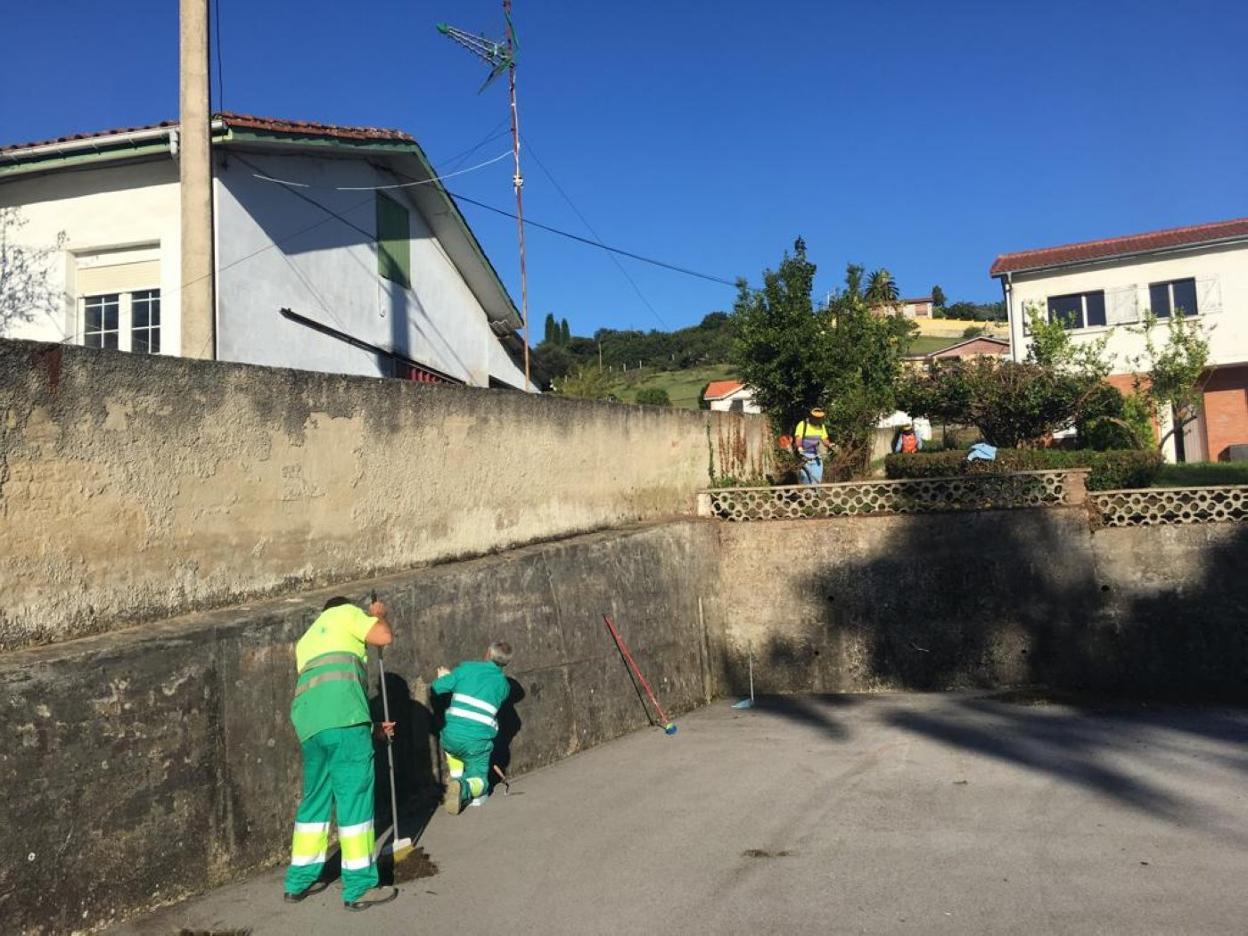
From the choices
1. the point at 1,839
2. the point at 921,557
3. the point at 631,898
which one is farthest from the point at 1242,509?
the point at 1,839

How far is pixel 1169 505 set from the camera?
10305mm

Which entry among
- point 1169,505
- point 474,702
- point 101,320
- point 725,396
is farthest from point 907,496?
point 725,396

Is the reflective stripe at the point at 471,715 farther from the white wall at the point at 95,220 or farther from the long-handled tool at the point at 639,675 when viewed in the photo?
the white wall at the point at 95,220

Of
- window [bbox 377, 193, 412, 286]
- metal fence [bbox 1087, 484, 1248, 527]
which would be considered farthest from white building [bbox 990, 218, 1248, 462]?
window [bbox 377, 193, 412, 286]

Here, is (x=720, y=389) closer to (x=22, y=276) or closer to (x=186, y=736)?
(x=22, y=276)

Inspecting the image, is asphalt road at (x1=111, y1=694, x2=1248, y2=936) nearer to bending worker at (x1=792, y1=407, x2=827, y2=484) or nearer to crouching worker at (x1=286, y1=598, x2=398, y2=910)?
crouching worker at (x1=286, y1=598, x2=398, y2=910)

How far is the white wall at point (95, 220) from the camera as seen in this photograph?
36.5 ft

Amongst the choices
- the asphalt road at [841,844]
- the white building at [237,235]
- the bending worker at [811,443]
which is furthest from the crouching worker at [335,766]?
the bending worker at [811,443]

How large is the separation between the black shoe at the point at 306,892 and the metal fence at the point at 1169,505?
917 cm

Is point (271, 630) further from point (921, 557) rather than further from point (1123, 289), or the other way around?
point (1123, 289)

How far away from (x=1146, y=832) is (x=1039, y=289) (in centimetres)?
2183

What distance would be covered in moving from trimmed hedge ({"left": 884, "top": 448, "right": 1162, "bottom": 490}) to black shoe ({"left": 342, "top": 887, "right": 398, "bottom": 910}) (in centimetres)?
846

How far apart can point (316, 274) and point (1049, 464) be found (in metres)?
11.2

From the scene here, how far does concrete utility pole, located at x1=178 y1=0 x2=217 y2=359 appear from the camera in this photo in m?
7.96
